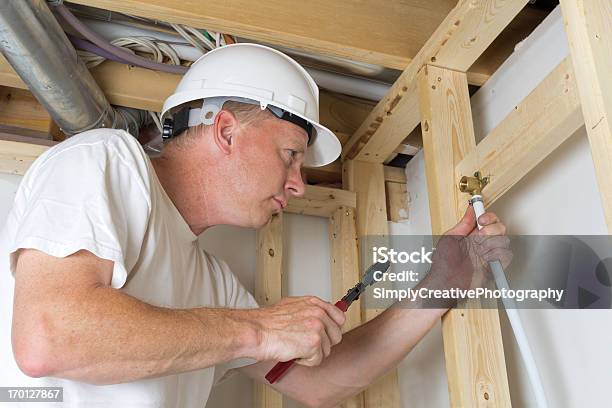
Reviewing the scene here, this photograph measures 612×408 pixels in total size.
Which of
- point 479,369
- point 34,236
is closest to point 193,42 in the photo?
point 34,236

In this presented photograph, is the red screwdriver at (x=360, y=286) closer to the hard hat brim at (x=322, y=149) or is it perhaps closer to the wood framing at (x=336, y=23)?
the hard hat brim at (x=322, y=149)

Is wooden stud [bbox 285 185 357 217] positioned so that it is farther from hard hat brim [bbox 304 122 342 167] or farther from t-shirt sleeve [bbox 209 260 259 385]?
t-shirt sleeve [bbox 209 260 259 385]

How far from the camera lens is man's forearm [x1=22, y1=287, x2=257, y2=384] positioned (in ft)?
2.76

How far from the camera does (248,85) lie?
4.41 ft

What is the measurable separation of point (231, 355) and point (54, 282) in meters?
0.30

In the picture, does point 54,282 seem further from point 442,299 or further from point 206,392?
point 442,299

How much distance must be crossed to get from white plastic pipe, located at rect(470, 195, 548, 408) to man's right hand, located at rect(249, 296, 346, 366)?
1.03 feet

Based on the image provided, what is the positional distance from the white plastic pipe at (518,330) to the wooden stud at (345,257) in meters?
0.64

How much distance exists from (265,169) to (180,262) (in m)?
0.28

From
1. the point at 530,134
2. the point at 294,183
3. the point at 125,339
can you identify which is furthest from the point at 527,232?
the point at 125,339

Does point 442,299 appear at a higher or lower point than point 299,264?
lower

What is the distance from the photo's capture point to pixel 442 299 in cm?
129

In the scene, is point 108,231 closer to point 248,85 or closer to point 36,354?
point 36,354

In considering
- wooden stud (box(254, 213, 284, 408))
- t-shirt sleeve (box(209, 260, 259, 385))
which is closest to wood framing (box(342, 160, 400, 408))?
wooden stud (box(254, 213, 284, 408))
